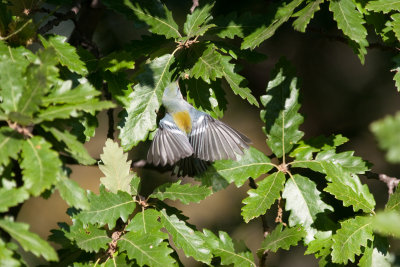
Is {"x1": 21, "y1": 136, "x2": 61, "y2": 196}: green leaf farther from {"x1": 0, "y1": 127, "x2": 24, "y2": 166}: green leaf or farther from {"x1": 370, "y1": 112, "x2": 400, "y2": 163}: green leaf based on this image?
{"x1": 370, "y1": 112, "x2": 400, "y2": 163}: green leaf

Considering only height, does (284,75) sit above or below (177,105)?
above

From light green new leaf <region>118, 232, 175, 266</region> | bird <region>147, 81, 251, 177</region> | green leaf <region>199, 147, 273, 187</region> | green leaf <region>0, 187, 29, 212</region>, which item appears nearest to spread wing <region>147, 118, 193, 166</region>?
bird <region>147, 81, 251, 177</region>

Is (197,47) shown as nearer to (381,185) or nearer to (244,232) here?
(244,232)

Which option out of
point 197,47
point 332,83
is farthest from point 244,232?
point 197,47

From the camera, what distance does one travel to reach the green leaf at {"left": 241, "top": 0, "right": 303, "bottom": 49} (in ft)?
4.56

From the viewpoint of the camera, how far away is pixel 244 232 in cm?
243

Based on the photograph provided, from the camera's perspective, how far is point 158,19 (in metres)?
1.56

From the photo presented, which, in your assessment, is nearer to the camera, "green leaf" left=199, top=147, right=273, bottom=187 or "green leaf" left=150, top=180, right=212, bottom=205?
"green leaf" left=150, top=180, right=212, bottom=205

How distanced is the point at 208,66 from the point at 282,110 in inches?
14.6

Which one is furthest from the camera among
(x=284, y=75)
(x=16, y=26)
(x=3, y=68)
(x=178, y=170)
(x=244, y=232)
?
(x=244, y=232)

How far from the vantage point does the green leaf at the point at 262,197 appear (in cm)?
151

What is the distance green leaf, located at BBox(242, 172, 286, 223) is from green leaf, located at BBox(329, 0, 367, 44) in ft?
1.68

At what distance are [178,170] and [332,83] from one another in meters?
1.15

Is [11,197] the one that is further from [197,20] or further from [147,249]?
[197,20]
